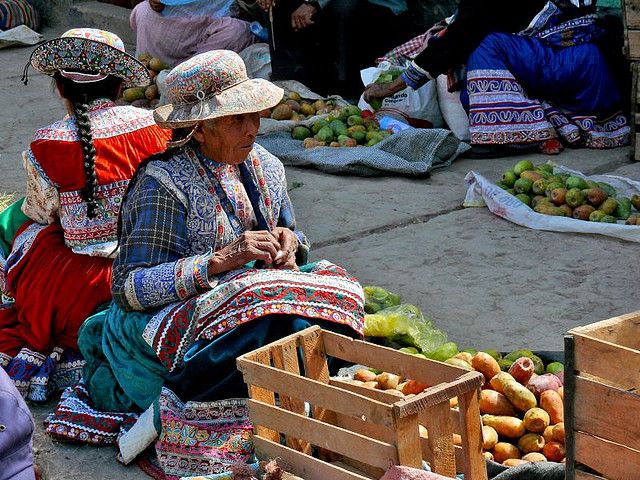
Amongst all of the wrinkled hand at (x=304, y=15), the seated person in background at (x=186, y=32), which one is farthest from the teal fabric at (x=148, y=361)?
the seated person in background at (x=186, y=32)

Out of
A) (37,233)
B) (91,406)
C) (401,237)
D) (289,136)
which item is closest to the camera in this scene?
(91,406)

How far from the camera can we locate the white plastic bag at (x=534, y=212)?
15.6 ft

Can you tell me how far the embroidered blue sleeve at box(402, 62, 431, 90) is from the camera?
620 cm

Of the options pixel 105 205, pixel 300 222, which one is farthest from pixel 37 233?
pixel 300 222

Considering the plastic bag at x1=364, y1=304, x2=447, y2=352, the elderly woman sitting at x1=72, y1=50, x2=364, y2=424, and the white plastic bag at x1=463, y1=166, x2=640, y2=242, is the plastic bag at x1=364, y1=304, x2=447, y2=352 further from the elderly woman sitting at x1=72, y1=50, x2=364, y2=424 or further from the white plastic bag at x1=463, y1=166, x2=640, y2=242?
the white plastic bag at x1=463, y1=166, x2=640, y2=242

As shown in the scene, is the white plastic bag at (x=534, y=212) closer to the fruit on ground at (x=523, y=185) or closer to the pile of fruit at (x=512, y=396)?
the fruit on ground at (x=523, y=185)

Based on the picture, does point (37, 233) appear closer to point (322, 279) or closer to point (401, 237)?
point (322, 279)

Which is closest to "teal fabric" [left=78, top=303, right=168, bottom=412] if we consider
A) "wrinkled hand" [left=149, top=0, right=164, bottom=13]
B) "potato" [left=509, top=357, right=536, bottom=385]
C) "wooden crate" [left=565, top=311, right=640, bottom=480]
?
"potato" [left=509, top=357, right=536, bottom=385]

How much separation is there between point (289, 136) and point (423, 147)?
1.05 metres

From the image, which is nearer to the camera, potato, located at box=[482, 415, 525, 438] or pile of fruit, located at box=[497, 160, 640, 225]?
potato, located at box=[482, 415, 525, 438]

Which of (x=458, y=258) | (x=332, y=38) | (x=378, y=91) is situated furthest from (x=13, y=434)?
(x=332, y=38)

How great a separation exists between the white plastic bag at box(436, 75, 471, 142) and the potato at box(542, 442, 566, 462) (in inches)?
143

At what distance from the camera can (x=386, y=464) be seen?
7.82ft

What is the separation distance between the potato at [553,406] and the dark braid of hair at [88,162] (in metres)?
1.69
